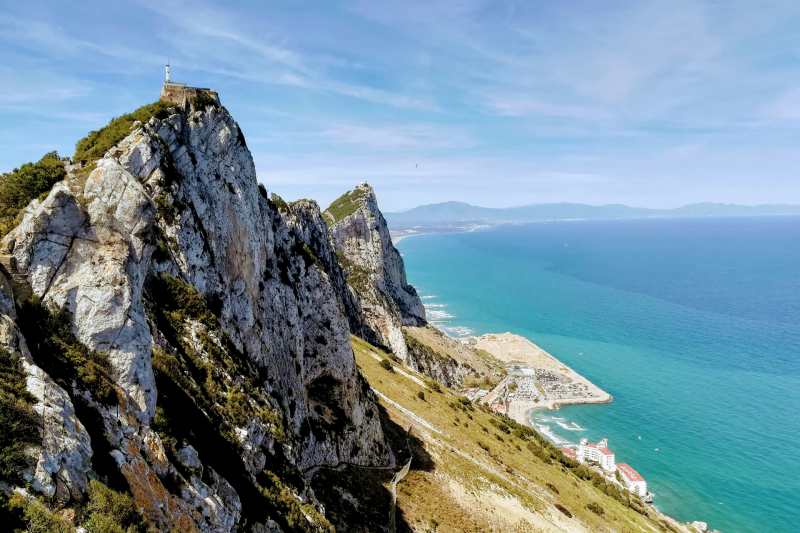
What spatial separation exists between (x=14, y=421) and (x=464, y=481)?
143ft

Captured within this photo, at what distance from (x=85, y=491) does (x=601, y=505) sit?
72.9 m

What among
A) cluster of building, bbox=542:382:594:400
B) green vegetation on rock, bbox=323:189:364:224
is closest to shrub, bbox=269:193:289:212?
green vegetation on rock, bbox=323:189:364:224

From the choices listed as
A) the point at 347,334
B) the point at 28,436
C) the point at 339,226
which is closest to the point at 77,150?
the point at 28,436

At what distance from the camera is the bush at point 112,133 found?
23.2 metres

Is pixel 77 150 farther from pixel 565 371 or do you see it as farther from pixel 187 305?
pixel 565 371

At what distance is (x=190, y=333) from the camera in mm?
23359

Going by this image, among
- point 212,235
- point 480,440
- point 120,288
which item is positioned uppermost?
point 212,235

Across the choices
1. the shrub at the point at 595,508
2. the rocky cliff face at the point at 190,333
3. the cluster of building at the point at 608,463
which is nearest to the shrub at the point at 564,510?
the shrub at the point at 595,508

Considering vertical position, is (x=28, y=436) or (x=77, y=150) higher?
(x=77, y=150)

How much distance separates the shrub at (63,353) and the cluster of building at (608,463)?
97.3m

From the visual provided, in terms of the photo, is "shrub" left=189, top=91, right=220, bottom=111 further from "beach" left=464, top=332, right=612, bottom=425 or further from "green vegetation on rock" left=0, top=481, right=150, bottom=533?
"beach" left=464, top=332, right=612, bottom=425

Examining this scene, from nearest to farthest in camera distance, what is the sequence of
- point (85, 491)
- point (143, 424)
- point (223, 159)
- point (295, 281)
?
point (85, 491)
point (143, 424)
point (223, 159)
point (295, 281)

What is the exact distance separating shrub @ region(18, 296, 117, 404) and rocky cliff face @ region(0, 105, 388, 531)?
0.20m

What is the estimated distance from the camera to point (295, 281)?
41.8 m
